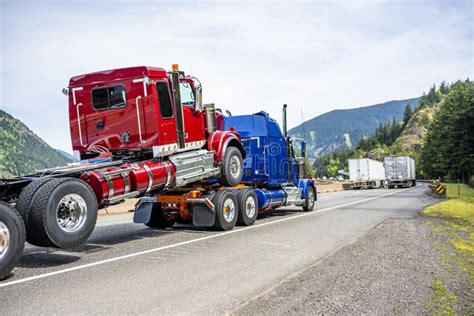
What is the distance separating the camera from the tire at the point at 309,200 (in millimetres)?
16219

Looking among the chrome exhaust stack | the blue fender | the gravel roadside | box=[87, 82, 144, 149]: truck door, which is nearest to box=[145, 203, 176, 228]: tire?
the chrome exhaust stack

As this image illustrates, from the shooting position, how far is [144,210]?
1009 centimetres

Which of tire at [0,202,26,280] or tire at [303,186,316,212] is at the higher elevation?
tire at [0,202,26,280]

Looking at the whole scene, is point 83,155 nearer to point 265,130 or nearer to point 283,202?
point 265,130

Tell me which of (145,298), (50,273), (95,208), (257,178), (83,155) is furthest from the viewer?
(257,178)

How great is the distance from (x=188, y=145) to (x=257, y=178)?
154 inches

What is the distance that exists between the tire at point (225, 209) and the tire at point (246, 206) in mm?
282

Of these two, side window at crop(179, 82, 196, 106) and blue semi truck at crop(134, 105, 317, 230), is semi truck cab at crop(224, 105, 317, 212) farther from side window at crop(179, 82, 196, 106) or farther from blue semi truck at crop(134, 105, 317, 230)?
side window at crop(179, 82, 196, 106)

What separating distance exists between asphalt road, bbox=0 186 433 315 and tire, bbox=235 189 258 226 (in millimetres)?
806

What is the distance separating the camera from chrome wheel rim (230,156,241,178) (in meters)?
11.4

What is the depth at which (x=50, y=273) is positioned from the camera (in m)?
5.95

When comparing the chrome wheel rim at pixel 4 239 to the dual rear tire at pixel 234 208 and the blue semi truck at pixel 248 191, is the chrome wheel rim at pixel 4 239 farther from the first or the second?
the dual rear tire at pixel 234 208

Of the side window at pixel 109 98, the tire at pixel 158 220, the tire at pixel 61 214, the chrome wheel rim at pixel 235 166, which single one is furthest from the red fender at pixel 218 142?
the tire at pixel 61 214

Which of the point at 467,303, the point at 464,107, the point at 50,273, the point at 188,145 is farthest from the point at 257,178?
the point at 464,107
